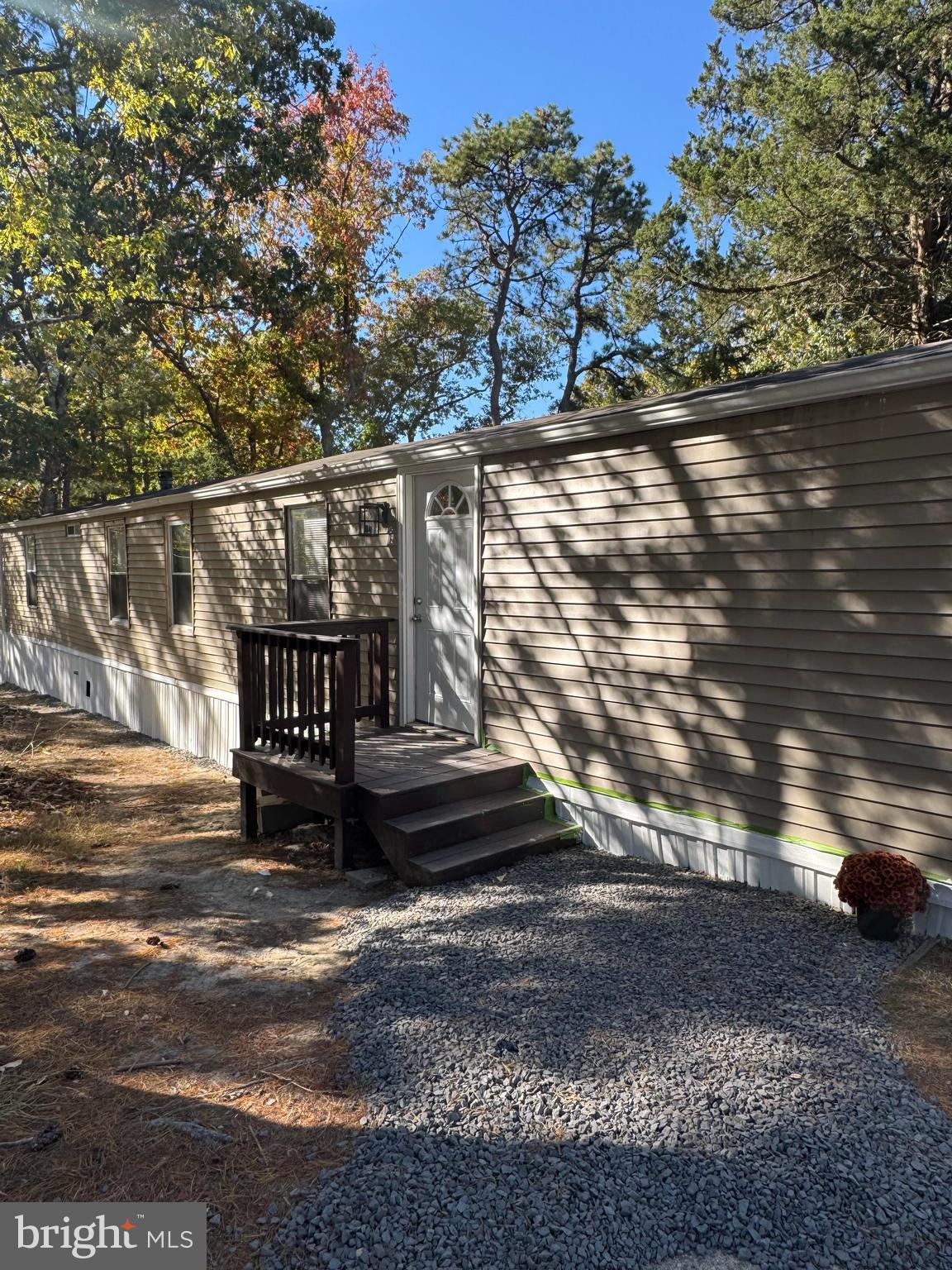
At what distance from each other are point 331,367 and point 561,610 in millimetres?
16588

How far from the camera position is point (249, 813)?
632 cm

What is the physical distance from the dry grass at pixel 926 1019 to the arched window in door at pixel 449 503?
4.14 meters

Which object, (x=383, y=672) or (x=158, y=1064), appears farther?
(x=383, y=672)

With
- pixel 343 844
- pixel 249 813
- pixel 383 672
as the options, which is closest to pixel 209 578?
pixel 383 672

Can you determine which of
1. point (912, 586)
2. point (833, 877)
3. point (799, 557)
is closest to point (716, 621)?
point (799, 557)

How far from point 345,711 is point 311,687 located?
67 centimetres

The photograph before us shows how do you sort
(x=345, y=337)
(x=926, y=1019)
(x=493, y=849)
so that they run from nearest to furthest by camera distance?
(x=926, y=1019)
(x=493, y=849)
(x=345, y=337)

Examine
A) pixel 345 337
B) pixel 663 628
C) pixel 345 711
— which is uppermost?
pixel 345 337

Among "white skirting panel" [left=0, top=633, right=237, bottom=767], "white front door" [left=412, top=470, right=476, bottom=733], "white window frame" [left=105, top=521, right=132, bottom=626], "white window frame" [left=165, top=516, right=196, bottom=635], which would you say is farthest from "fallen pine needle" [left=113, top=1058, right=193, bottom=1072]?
"white window frame" [left=105, top=521, right=132, bottom=626]

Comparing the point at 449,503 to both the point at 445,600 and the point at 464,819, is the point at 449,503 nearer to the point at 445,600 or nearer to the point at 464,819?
the point at 445,600

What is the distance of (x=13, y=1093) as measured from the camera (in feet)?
9.52

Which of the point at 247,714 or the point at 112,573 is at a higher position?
the point at 112,573

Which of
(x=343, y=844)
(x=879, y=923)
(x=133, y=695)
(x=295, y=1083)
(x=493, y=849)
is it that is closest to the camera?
(x=295, y=1083)

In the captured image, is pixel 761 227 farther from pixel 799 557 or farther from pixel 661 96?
pixel 799 557
